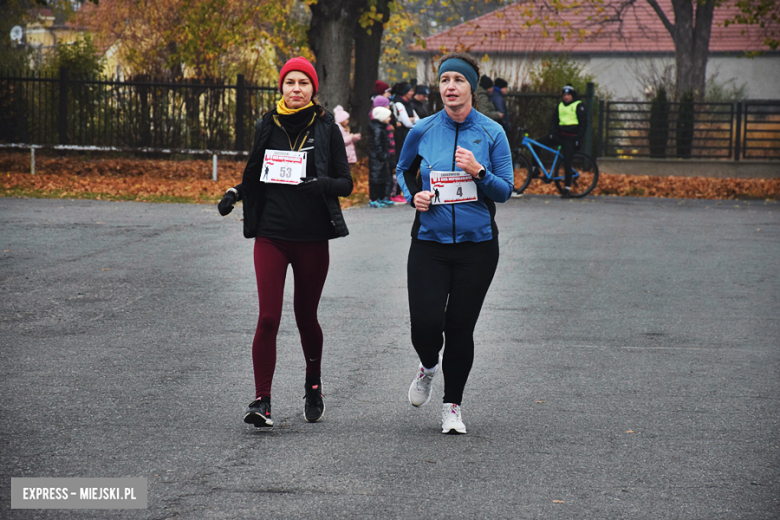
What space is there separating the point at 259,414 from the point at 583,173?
49.6 feet

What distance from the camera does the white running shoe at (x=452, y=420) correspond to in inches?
190

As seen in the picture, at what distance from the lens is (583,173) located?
18.9 m

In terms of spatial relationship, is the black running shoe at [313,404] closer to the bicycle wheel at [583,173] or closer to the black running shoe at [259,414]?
the black running shoe at [259,414]

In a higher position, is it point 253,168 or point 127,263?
point 253,168

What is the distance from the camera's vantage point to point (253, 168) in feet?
16.4

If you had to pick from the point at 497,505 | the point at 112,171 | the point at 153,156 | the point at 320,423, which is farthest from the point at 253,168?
the point at 153,156

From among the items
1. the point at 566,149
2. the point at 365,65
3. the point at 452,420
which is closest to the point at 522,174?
the point at 566,149

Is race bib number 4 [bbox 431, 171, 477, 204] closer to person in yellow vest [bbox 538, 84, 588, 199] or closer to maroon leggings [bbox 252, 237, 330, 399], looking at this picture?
maroon leggings [bbox 252, 237, 330, 399]

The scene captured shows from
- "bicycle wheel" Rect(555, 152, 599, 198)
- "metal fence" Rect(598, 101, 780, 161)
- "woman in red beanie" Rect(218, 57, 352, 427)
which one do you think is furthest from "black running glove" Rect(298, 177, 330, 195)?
"metal fence" Rect(598, 101, 780, 161)

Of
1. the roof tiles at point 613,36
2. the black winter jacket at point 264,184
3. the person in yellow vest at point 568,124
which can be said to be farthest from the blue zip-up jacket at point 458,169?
the roof tiles at point 613,36

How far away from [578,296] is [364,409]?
13.5 feet

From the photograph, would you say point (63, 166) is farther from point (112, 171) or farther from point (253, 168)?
point (253, 168)

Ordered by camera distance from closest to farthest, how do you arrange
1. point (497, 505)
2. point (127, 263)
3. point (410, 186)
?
point (497, 505) → point (410, 186) → point (127, 263)

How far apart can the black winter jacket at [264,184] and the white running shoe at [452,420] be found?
3.47 feet
